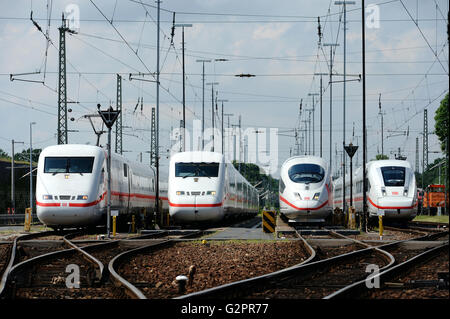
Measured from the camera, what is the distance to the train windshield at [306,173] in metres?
31.1

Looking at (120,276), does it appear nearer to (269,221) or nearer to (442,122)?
(269,221)

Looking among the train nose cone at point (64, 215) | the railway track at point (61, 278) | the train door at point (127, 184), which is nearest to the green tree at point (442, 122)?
the train door at point (127, 184)

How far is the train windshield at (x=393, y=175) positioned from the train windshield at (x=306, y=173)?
3876mm

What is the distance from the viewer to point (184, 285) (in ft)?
31.6

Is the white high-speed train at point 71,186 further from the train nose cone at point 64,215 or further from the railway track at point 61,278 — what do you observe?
the railway track at point 61,278

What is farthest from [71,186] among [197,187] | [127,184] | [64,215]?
[127,184]

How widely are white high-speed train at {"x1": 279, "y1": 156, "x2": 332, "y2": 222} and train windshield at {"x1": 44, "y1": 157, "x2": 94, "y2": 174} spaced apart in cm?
925

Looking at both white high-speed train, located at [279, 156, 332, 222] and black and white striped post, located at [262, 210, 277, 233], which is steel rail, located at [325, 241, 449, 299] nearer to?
black and white striped post, located at [262, 210, 277, 233]

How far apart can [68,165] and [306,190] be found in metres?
10.4

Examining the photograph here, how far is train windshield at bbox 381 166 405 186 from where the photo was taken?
1318 inches

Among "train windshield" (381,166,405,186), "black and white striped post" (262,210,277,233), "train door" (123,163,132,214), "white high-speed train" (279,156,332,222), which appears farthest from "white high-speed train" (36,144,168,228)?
"train windshield" (381,166,405,186)

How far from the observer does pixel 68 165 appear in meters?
26.2
